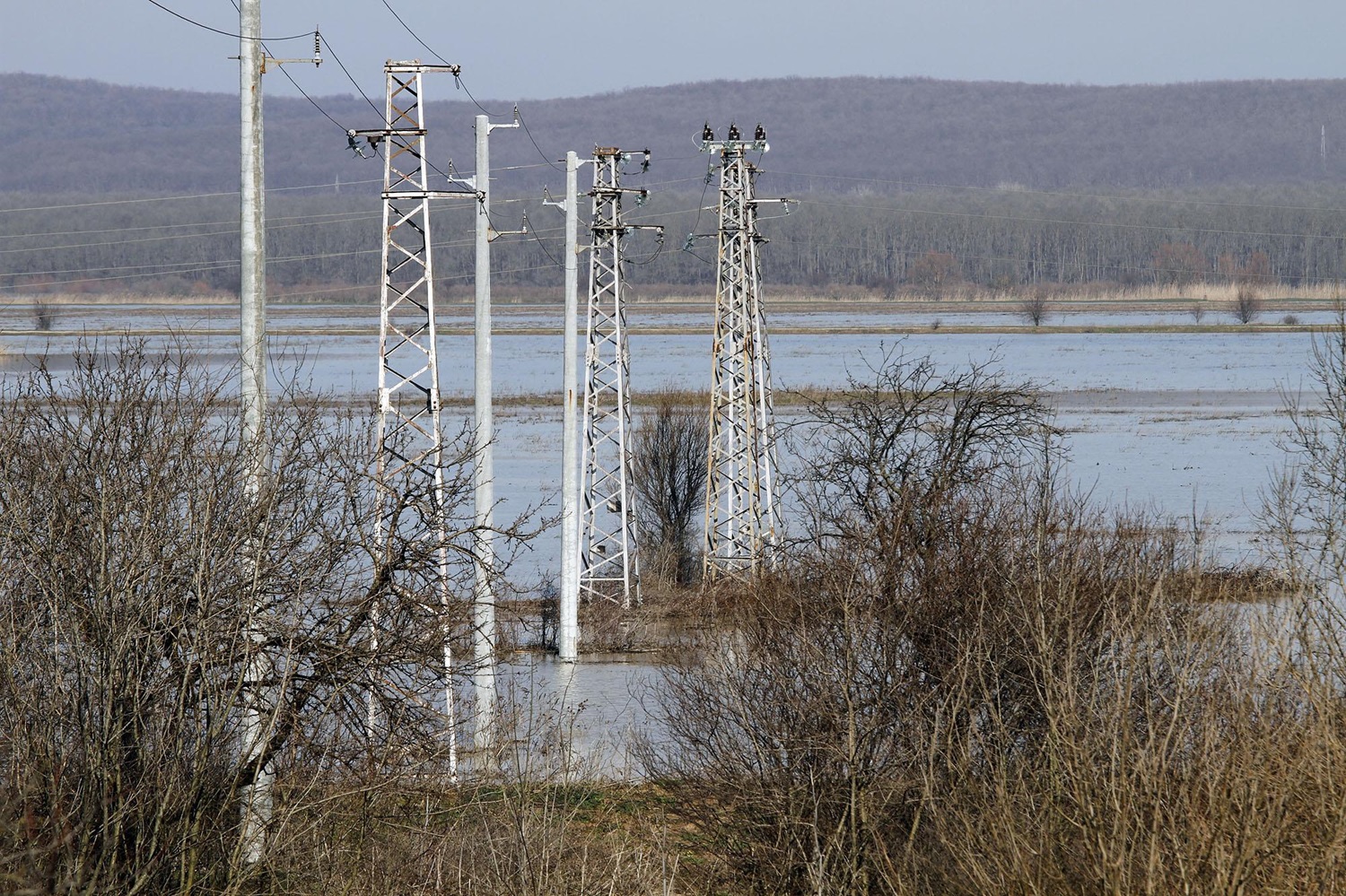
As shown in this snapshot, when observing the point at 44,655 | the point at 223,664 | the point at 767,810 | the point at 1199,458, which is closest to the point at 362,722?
the point at 223,664

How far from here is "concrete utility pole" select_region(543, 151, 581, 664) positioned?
2789cm

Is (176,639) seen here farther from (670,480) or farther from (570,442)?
(670,480)

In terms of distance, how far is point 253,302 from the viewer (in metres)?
12.3

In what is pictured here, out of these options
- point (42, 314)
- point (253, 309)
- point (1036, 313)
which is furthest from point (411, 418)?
point (1036, 313)

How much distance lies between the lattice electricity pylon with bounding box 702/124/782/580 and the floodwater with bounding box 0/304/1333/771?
3.61 m

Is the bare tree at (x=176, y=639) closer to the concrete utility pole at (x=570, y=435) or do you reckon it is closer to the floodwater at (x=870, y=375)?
the floodwater at (x=870, y=375)

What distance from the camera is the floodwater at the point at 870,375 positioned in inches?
1583

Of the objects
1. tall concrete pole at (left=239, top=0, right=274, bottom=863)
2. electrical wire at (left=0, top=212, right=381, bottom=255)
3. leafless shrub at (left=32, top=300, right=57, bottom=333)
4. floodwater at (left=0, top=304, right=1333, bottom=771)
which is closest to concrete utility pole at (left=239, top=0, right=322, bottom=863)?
tall concrete pole at (left=239, top=0, right=274, bottom=863)

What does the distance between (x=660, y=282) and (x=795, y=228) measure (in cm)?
2141

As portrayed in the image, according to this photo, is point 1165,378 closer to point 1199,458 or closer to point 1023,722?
point 1199,458

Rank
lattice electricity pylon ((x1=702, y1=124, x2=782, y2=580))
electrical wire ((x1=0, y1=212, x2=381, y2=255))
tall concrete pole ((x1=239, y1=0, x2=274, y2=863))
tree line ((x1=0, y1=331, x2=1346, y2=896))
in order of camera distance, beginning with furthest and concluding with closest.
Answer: electrical wire ((x1=0, y1=212, x2=381, y2=255))
lattice electricity pylon ((x1=702, y1=124, x2=782, y2=580))
tall concrete pole ((x1=239, y1=0, x2=274, y2=863))
tree line ((x1=0, y1=331, x2=1346, y2=896))

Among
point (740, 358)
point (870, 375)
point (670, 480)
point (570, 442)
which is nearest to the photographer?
point (570, 442)

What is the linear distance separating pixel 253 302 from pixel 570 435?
57.1 feet

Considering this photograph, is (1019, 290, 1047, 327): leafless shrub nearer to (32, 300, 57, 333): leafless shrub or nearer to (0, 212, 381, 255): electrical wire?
(0, 212, 381, 255): electrical wire
